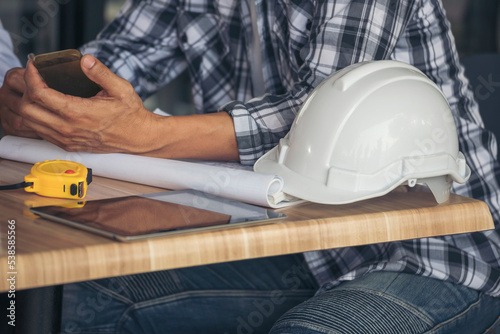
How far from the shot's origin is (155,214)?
0.59 meters

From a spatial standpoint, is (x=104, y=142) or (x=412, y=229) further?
(x=104, y=142)

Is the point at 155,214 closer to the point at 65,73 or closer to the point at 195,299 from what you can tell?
the point at 65,73

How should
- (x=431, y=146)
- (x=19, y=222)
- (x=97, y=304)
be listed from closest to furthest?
(x=19, y=222), (x=431, y=146), (x=97, y=304)

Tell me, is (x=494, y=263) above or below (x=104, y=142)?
below

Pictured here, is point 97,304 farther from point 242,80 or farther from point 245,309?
point 242,80

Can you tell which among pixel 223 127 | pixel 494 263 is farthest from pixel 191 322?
pixel 494 263

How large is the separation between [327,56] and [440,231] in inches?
13.6

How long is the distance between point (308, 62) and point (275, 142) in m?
0.14

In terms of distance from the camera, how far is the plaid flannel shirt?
2.92ft

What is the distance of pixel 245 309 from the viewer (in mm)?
1069

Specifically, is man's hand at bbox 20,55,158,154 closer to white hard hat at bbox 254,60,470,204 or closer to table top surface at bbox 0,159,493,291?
table top surface at bbox 0,159,493,291

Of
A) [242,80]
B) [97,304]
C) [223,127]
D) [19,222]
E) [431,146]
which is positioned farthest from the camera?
[242,80]

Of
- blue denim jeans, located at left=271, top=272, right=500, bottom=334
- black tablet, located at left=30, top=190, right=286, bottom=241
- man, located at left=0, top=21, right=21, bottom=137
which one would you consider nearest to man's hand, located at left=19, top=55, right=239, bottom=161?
black tablet, located at left=30, top=190, right=286, bottom=241

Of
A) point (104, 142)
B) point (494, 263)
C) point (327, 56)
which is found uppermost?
point (327, 56)
